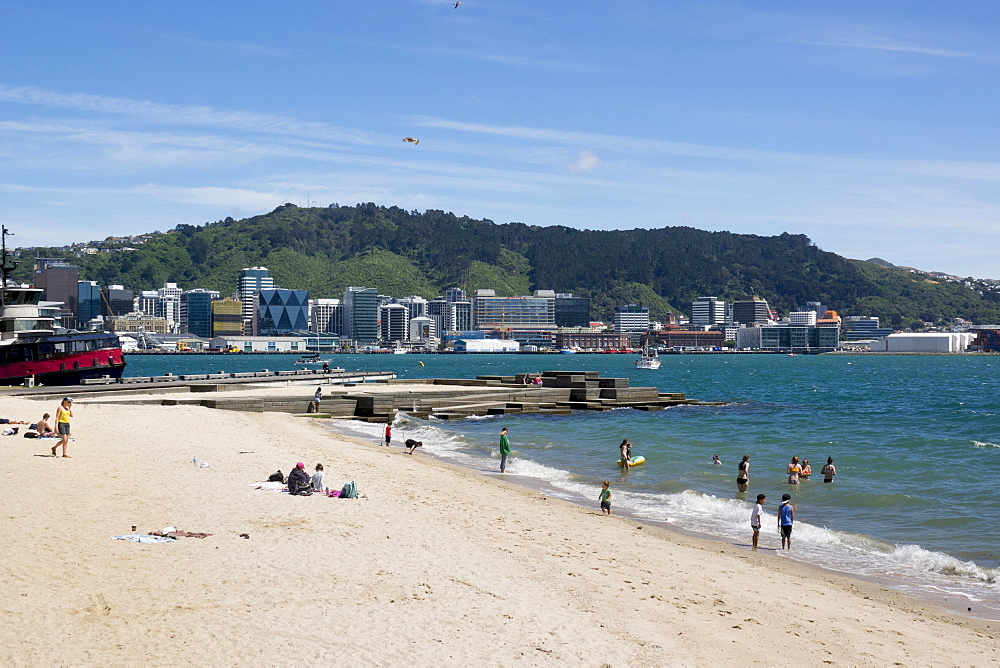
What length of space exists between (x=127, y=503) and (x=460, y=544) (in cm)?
599

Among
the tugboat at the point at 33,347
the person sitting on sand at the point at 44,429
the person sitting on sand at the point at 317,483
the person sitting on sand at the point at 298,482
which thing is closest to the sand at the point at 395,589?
the person sitting on sand at the point at 298,482

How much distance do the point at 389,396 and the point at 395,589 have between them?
36.7 meters

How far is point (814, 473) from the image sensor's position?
29141mm

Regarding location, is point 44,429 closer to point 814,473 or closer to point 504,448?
point 504,448

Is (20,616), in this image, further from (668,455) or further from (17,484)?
(668,455)

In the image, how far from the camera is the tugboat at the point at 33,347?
52.0 m

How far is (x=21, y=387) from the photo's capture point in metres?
49.3

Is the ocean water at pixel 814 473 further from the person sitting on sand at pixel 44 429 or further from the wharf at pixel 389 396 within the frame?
the person sitting on sand at pixel 44 429

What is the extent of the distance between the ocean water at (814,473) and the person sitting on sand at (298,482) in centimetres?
723

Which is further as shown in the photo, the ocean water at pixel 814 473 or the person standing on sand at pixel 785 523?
the person standing on sand at pixel 785 523

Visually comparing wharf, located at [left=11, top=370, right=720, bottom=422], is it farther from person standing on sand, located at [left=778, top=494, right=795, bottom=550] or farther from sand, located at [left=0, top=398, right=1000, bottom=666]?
person standing on sand, located at [left=778, top=494, right=795, bottom=550]

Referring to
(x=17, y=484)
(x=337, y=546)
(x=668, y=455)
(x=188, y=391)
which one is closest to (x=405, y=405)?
(x=188, y=391)

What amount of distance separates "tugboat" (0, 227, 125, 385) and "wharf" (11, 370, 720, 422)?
3844mm

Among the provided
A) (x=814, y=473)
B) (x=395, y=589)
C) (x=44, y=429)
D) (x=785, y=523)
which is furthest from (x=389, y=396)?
(x=395, y=589)
